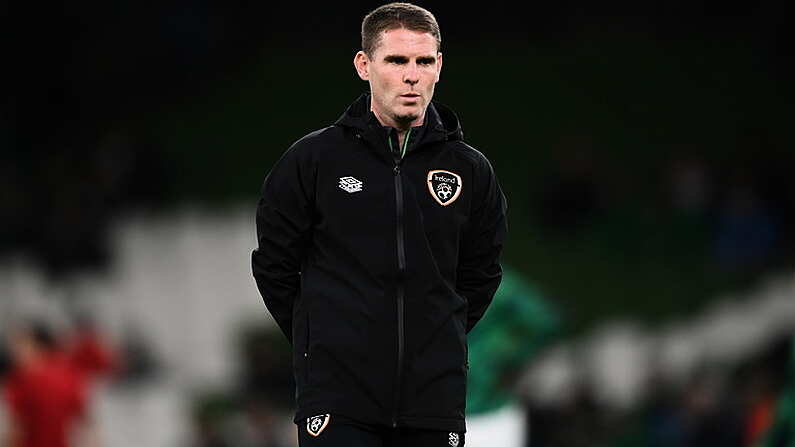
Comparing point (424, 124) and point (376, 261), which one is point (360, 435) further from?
point (424, 124)

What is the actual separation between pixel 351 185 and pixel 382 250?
0.58ft

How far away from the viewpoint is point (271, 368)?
43.3 ft

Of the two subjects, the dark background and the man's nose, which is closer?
the man's nose

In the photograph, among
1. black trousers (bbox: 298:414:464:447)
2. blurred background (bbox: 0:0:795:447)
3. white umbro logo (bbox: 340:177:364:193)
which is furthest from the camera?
blurred background (bbox: 0:0:795:447)

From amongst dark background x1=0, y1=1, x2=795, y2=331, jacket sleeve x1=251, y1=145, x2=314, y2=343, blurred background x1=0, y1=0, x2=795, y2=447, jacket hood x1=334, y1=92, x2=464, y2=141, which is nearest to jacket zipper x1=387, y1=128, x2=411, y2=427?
jacket hood x1=334, y1=92, x2=464, y2=141

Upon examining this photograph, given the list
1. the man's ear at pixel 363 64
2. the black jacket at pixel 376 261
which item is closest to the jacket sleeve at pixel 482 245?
the black jacket at pixel 376 261

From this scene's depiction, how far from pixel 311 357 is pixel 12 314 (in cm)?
967

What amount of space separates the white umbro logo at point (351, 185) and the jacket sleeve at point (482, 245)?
30 cm

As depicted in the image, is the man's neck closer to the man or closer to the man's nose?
the man

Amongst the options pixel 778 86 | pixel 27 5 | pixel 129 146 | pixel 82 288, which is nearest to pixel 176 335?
pixel 82 288

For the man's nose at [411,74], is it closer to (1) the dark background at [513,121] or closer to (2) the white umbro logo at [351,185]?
(2) the white umbro logo at [351,185]

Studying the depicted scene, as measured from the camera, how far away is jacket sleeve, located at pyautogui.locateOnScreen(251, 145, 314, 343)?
4184 mm

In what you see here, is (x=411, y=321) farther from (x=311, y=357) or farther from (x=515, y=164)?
(x=515, y=164)

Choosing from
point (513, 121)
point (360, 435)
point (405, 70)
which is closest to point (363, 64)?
point (405, 70)
